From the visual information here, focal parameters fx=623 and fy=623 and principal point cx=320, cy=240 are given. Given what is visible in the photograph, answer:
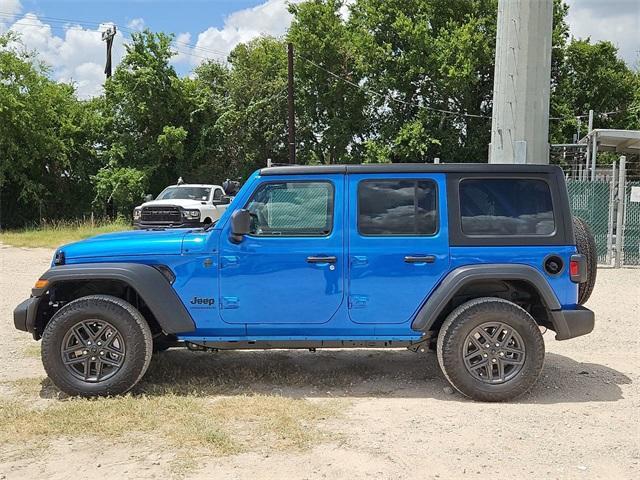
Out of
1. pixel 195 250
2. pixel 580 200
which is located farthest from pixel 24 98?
pixel 195 250

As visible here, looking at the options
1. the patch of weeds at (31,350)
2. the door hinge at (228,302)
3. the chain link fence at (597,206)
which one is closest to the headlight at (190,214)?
the chain link fence at (597,206)

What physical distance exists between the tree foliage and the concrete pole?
60.9 feet

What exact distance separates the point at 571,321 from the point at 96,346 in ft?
12.9

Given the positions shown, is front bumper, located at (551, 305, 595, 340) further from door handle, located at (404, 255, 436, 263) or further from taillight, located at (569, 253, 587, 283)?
door handle, located at (404, 255, 436, 263)

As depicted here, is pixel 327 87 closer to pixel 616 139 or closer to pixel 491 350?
pixel 616 139

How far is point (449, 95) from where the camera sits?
3033 cm

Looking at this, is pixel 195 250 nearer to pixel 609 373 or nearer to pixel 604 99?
pixel 609 373

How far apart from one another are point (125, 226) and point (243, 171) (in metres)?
7.94

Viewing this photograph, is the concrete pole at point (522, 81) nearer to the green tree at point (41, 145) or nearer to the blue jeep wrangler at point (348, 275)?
the blue jeep wrangler at point (348, 275)

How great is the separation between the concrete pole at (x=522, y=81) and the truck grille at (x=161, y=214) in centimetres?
1020

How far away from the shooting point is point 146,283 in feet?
16.6

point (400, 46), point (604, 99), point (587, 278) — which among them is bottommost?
point (587, 278)

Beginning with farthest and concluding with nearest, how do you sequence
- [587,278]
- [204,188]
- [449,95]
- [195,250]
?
[449,95] → [204,188] → [587,278] → [195,250]

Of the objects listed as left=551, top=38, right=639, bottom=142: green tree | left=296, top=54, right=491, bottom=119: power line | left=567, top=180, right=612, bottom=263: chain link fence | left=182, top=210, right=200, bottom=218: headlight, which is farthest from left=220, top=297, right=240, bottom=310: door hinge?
left=551, top=38, right=639, bottom=142: green tree
